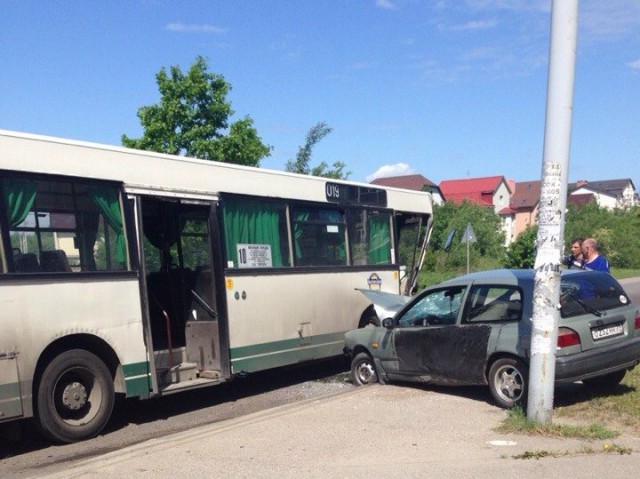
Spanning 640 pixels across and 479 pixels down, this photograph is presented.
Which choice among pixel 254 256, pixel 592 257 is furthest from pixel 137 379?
pixel 592 257

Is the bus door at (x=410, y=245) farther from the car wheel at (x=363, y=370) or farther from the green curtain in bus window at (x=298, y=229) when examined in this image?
the car wheel at (x=363, y=370)

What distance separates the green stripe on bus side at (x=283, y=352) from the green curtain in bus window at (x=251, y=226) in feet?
3.89

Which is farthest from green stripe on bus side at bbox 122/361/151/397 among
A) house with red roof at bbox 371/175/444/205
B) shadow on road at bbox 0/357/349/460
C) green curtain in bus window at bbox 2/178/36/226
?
house with red roof at bbox 371/175/444/205

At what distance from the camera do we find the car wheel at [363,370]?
10.5 m

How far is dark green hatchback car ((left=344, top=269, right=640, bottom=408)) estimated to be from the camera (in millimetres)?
8055

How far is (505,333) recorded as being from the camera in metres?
8.35

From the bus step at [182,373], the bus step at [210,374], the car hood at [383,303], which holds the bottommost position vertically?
the bus step at [210,374]

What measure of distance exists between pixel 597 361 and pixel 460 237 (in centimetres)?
5323

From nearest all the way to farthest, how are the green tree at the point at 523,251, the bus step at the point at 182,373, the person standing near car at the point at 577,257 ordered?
the bus step at the point at 182,373
the person standing near car at the point at 577,257
the green tree at the point at 523,251

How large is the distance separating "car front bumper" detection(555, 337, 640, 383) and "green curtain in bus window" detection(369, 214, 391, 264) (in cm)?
547

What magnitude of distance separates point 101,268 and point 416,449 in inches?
157

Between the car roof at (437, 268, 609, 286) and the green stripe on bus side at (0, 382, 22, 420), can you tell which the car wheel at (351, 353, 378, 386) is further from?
the green stripe on bus side at (0, 382, 22, 420)

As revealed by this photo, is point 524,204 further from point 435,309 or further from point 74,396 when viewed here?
point 74,396

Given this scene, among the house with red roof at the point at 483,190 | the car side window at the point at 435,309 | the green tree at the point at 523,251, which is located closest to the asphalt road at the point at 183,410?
the car side window at the point at 435,309
